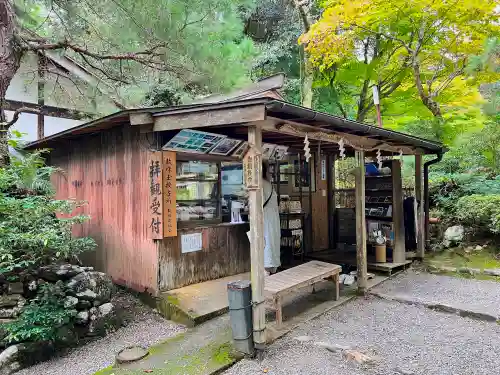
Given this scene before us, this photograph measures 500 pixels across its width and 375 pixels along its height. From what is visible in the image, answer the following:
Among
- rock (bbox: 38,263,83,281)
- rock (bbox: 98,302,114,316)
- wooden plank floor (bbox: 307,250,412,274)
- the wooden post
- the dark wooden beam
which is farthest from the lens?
the dark wooden beam

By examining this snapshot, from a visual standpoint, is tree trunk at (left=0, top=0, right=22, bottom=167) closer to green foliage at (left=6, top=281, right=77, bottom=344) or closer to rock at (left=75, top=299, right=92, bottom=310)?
green foliage at (left=6, top=281, right=77, bottom=344)

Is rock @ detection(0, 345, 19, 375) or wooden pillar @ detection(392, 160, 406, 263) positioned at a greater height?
wooden pillar @ detection(392, 160, 406, 263)

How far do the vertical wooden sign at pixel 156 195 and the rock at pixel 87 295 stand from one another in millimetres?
1142

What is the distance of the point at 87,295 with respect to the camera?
4.82 meters

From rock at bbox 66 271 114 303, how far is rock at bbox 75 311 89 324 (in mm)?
239

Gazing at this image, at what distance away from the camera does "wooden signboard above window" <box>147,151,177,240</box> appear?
5.24 metres

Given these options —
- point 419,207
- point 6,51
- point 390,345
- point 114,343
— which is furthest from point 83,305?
point 419,207

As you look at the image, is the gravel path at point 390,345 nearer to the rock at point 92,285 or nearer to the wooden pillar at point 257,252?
the wooden pillar at point 257,252

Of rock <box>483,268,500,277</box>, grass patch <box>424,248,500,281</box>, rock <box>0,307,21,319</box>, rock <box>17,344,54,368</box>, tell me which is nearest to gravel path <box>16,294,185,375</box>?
rock <box>17,344,54,368</box>

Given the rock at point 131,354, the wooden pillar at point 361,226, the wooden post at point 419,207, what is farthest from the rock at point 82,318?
the wooden post at point 419,207

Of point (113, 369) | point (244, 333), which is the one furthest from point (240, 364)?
point (113, 369)

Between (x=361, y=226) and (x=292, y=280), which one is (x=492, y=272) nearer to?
(x=361, y=226)

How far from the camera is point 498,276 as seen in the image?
Result: 6605 mm

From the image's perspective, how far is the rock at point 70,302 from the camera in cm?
451
